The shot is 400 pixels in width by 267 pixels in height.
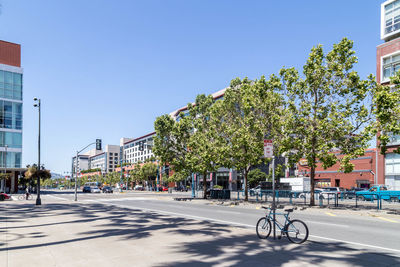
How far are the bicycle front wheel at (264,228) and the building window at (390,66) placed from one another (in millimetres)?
38844

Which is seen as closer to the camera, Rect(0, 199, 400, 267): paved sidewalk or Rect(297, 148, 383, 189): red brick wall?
Rect(0, 199, 400, 267): paved sidewalk

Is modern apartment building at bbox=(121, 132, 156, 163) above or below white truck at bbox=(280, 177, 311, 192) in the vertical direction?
above

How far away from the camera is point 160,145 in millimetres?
37062

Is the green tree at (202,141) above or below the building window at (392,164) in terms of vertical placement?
above

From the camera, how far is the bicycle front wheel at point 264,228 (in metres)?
10.5

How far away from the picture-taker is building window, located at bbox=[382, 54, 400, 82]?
41.6 meters

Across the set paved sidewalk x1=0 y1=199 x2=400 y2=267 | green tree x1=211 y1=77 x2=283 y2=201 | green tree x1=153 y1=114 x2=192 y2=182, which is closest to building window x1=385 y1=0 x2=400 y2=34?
green tree x1=211 y1=77 x2=283 y2=201

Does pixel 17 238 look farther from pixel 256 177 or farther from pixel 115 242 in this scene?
pixel 256 177

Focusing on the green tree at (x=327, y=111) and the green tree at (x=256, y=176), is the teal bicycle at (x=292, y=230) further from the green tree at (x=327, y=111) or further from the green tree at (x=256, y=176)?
the green tree at (x=256, y=176)

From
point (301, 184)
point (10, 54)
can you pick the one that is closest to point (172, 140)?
point (301, 184)

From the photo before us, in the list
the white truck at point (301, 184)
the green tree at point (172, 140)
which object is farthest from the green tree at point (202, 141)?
the white truck at point (301, 184)

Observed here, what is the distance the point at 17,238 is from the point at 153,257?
5.49 m

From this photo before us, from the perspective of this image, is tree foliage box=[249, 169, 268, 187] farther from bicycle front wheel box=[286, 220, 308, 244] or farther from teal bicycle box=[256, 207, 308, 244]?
bicycle front wheel box=[286, 220, 308, 244]

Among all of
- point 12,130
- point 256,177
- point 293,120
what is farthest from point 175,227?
point 256,177
